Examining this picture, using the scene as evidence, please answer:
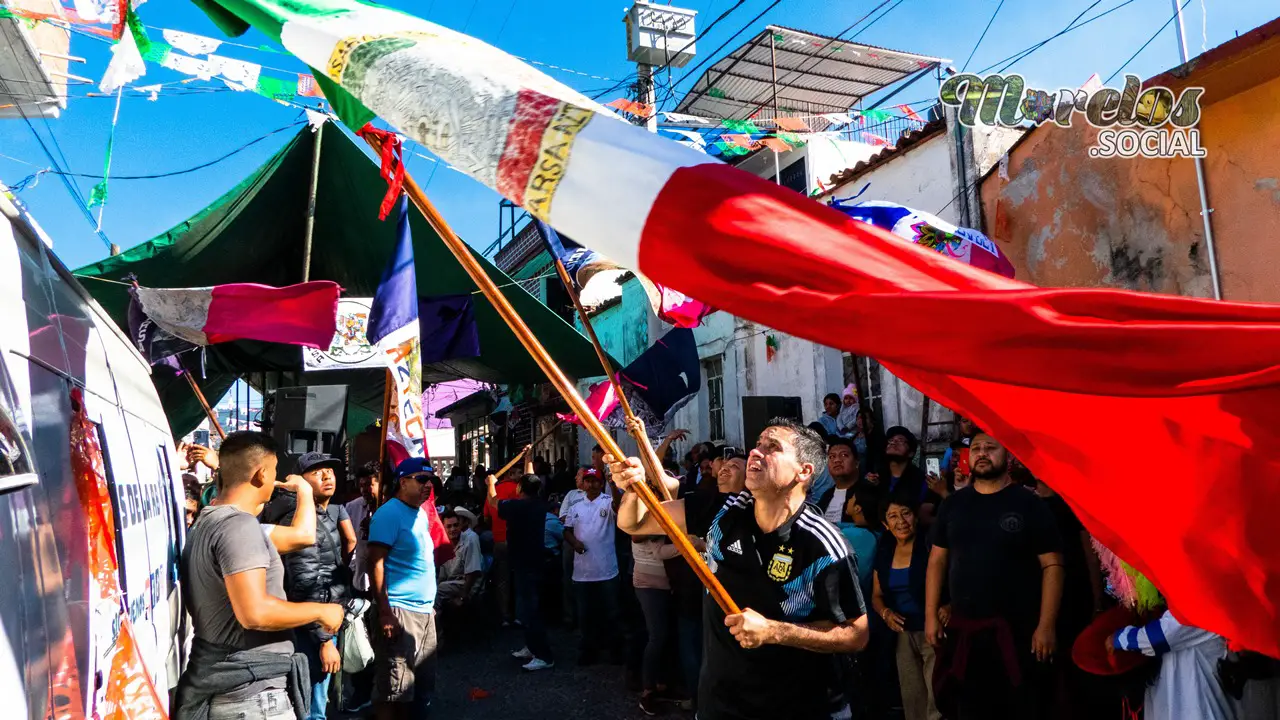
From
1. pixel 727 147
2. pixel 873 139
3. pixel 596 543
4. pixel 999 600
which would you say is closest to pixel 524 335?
pixel 999 600

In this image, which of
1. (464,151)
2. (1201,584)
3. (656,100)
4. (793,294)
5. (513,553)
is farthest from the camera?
(656,100)

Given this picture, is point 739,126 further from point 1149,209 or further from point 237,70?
point 237,70

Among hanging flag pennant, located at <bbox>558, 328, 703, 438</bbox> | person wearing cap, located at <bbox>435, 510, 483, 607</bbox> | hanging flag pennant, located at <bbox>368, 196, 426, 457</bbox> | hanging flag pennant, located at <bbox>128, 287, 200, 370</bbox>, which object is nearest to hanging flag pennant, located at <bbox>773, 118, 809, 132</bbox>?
hanging flag pennant, located at <bbox>558, 328, 703, 438</bbox>

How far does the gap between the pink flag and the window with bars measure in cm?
879

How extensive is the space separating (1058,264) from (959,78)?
2.08m

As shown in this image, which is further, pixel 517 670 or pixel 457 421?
pixel 457 421

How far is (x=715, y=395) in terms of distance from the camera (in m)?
15.6

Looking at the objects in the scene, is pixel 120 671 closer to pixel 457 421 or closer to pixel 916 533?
pixel 916 533

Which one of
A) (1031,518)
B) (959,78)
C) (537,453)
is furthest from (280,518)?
(537,453)

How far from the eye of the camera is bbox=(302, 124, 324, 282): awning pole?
9.31 metres

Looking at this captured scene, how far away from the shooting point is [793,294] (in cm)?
185

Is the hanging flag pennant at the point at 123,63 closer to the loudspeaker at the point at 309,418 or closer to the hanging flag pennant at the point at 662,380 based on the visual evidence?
the loudspeaker at the point at 309,418

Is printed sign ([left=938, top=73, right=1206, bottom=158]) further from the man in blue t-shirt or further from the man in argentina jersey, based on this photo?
the man in blue t-shirt

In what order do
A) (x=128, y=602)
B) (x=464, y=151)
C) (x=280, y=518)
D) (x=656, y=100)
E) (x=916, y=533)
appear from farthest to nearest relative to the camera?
(x=656, y=100), (x=916, y=533), (x=280, y=518), (x=128, y=602), (x=464, y=151)
